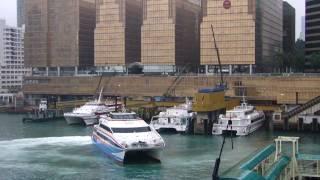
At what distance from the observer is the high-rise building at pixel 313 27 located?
616ft

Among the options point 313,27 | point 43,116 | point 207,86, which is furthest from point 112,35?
point 313,27

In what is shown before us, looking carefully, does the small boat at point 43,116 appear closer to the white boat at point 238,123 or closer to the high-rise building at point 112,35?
the white boat at point 238,123

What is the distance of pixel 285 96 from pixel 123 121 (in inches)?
2132

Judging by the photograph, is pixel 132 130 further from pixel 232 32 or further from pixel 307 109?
pixel 232 32

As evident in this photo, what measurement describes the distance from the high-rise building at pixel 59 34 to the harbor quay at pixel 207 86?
423 inches

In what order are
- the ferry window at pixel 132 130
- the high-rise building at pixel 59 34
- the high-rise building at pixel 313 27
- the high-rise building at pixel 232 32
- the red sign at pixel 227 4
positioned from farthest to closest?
the high-rise building at pixel 313 27, the high-rise building at pixel 59 34, the red sign at pixel 227 4, the high-rise building at pixel 232 32, the ferry window at pixel 132 130

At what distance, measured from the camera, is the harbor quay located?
333 feet

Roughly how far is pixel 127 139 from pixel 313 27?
454ft

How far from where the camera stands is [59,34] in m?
185

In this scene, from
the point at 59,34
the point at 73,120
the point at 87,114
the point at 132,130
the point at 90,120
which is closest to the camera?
the point at 132,130

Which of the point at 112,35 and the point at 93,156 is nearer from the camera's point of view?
the point at 93,156

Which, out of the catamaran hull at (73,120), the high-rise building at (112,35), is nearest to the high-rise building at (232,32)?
the high-rise building at (112,35)

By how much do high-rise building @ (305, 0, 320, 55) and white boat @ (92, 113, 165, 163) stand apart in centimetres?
12750

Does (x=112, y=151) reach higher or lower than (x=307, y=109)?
lower
